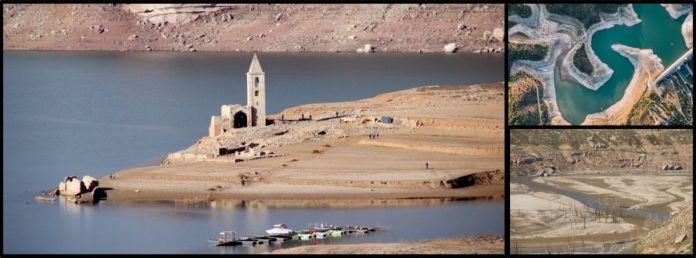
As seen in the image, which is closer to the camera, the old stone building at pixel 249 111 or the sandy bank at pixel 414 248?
the sandy bank at pixel 414 248

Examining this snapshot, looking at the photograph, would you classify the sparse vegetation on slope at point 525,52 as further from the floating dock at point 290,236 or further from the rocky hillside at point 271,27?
the rocky hillside at point 271,27

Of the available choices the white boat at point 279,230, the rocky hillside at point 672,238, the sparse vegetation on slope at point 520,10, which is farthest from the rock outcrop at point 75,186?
the rocky hillside at point 672,238

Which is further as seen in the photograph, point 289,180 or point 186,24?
point 186,24

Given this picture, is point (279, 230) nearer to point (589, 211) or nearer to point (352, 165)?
point (352, 165)

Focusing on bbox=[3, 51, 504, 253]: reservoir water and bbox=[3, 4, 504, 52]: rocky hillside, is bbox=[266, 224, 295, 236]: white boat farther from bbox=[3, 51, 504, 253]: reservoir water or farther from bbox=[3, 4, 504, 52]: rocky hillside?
bbox=[3, 4, 504, 52]: rocky hillside

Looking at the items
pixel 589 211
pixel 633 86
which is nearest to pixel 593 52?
pixel 633 86

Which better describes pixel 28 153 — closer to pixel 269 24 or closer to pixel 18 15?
pixel 18 15

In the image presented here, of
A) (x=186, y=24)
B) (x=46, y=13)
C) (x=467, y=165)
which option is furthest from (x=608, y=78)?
(x=186, y=24)

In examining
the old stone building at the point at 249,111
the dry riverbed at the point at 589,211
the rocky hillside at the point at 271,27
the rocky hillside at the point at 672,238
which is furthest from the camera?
the rocky hillside at the point at 271,27
